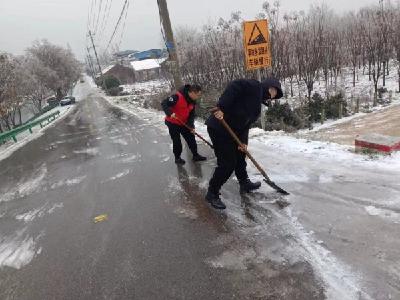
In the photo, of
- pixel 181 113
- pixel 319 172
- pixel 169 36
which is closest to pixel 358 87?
pixel 169 36

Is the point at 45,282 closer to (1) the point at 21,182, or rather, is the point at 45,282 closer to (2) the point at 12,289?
(2) the point at 12,289

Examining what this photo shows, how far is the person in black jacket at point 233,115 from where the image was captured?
4.77 metres

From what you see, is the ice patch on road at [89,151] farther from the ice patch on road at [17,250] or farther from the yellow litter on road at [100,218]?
the ice patch on road at [17,250]

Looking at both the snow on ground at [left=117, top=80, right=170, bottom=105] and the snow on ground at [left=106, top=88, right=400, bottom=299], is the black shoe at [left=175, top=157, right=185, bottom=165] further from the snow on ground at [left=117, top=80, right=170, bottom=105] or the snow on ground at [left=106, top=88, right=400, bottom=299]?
the snow on ground at [left=117, top=80, right=170, bottom=105]

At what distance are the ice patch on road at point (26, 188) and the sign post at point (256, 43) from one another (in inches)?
207

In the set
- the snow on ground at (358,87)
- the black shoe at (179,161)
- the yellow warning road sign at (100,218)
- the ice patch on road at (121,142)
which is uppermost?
the yellow warning road sign at (100,218)

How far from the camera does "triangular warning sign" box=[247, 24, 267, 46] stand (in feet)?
28.5

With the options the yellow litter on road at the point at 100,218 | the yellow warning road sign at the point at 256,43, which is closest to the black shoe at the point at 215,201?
the yellow litter on road at the point at 100,218

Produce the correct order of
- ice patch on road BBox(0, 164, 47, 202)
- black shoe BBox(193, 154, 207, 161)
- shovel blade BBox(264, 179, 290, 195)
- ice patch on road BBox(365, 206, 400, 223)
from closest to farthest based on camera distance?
1. ice patch on road BBox(365, 206, 400, 223)
2. shovel blade BBox(264, 179, 290, 195)
3. ice patch on road BBox(0, 164, 47, 202)
4. black shoe BBox(193, 154, 207, 161)

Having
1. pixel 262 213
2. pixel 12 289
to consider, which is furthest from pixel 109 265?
pixel 262 213

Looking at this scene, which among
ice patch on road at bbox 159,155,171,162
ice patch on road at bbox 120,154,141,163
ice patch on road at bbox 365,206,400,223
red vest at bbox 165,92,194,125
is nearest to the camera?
ice patch on road at bbox 365,206,400,223

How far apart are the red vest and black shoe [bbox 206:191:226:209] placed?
2.51m

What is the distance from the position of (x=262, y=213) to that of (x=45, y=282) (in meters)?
2.55

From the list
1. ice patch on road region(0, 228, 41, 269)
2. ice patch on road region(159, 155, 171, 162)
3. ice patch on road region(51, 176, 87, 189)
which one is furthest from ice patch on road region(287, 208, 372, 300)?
ice patch on road region(51, 176, 87, 189)
